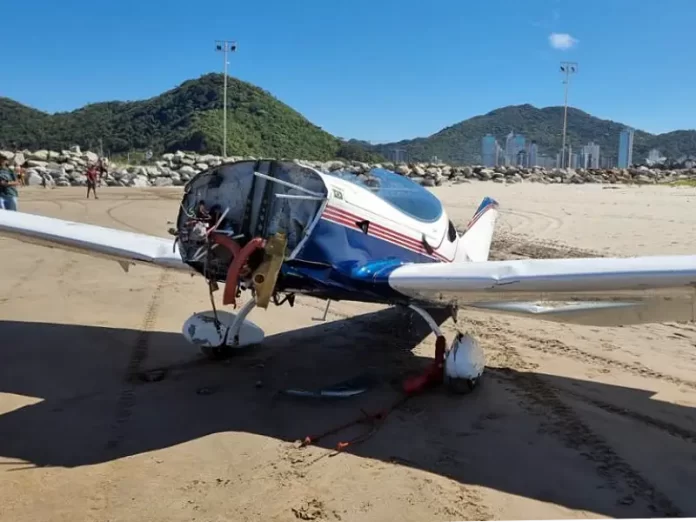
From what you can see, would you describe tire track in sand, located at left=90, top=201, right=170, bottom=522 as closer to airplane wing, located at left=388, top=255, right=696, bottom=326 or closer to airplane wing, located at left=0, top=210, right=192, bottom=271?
airplane wing, located at left=0, top=210, right=192, bottom=271

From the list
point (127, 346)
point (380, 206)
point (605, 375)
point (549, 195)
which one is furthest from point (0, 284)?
point (549, 195)

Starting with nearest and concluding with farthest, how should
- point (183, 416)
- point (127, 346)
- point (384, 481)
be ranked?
1. point (384, 481)
2. point (183, 416)
3. point (127, 346)

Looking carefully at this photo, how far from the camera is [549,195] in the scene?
100 feet

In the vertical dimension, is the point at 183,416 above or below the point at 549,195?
below

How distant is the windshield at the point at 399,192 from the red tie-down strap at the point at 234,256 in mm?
1178

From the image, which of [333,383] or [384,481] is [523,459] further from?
[333,383]

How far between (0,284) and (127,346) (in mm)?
4633

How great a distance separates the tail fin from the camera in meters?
8.28

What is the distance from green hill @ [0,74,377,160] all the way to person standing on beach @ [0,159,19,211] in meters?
58.4

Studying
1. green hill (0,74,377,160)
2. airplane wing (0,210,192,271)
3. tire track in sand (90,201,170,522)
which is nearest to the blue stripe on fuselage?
tire track in sand (90,201,170,522)

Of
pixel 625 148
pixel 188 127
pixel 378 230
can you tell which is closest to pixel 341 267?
pixel 378 230

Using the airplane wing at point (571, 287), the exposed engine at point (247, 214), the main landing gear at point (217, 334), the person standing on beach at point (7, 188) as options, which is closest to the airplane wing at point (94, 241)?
the main landing gear at point (217, 334)

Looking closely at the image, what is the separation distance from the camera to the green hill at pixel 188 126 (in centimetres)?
7800

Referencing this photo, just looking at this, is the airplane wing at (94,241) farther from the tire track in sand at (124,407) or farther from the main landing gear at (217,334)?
the tire track in sand at (124,407)
